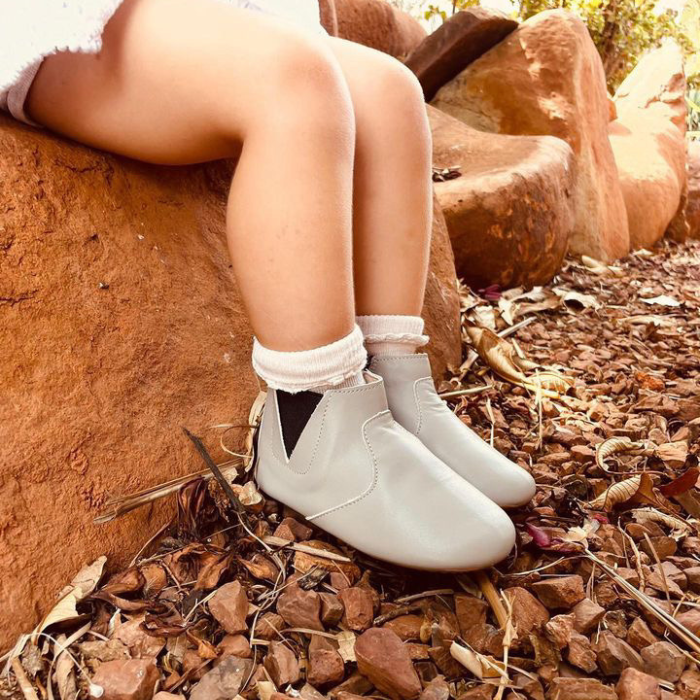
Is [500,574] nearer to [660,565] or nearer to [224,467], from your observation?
[660,565]

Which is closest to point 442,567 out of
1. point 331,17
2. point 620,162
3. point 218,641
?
point 218,641

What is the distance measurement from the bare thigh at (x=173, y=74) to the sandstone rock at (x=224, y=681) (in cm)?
59

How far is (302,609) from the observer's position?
704mm

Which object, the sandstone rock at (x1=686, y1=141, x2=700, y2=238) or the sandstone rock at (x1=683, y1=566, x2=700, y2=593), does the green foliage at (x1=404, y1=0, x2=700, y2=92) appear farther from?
the sandstone rock at (x1=683, y1=566, x2=700, y2=593)

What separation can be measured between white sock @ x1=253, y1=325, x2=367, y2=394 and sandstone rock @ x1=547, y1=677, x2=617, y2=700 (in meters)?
0.40

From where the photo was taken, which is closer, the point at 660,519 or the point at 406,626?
the point at 406,626

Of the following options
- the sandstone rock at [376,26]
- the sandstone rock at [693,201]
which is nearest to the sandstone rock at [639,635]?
the sandstone rock at [376,26]

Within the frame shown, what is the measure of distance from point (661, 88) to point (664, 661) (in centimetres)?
536

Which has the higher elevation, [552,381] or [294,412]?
[294,412]

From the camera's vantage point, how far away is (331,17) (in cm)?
135

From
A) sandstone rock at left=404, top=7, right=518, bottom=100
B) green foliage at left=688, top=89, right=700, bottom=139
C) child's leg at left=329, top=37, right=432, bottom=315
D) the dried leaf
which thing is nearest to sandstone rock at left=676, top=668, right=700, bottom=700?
child's leg at left=329, top=37, right=432, bottom=315

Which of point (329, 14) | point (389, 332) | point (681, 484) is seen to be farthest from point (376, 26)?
point (681, 484)

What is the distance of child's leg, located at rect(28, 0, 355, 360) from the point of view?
73 centimetres

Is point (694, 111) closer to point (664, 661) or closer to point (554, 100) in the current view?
point (554, 100)
